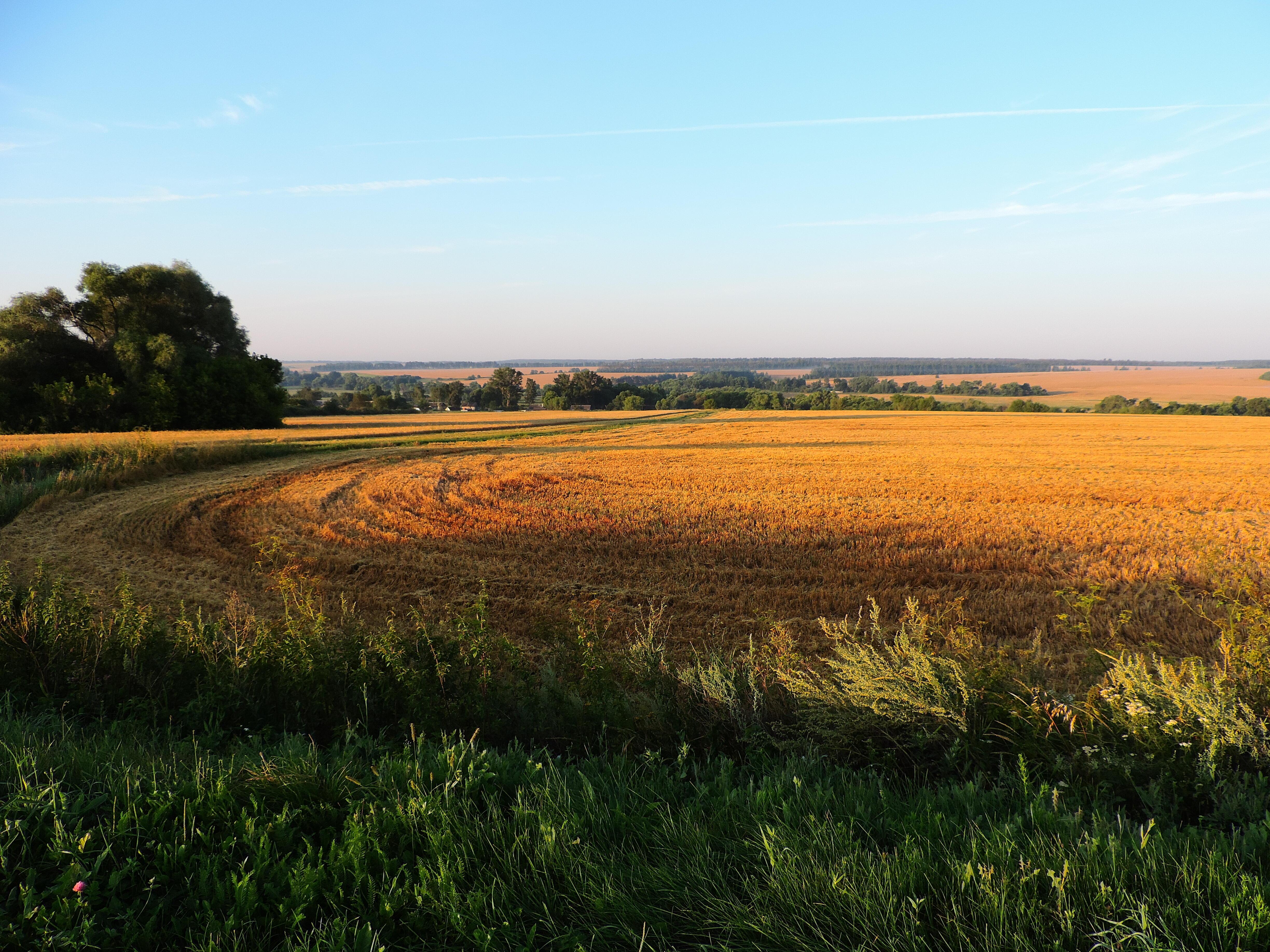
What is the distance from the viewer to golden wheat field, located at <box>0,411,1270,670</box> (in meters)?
9.16

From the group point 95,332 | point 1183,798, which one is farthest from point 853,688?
point 95,332

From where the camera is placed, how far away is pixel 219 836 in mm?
3049

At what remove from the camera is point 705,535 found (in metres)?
12.8

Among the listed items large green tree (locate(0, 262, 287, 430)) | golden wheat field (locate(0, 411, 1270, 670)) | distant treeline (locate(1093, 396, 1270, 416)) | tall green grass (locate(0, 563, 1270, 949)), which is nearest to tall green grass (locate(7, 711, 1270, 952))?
tall green grass (locate(0, 563, 1270, 949))

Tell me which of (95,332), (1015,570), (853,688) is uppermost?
(95,332)

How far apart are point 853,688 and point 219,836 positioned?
12.3 feet

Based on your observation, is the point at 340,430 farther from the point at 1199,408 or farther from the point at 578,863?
the point at 1199,408

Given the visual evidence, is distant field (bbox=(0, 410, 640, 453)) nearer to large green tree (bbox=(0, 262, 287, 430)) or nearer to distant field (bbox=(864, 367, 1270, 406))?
large green tree (bbox=(0, 262, 287, 430))

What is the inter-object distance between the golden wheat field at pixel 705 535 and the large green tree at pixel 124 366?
23483 mm

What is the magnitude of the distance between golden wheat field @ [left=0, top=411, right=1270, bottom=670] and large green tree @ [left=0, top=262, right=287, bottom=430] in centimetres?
2348

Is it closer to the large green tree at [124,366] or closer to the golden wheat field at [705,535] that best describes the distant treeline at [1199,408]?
the golden wheat field at [705,535]

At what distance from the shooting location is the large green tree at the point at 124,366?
38.9 meters

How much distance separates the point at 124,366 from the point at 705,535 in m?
45.0

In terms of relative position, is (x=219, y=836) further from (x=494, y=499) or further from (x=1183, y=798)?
(x=494, y=499)
